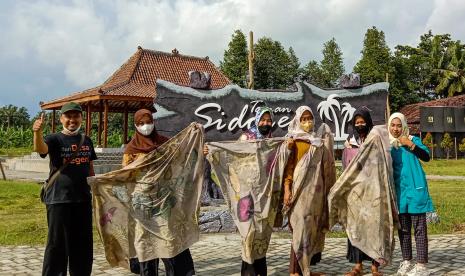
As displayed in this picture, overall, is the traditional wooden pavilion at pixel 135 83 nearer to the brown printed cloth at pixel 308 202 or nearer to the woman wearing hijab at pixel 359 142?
the woman wearing hijab at pixel 359 142

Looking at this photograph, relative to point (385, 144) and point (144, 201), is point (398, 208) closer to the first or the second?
point (385, 144)

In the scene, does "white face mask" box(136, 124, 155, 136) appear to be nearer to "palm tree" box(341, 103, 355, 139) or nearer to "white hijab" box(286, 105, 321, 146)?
"white hijab" box(286, 105, 321, 146)

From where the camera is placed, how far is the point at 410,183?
404 centimetres

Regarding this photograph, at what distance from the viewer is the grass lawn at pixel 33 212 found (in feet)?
21.3

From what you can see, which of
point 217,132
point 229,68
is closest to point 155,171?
point 217,132

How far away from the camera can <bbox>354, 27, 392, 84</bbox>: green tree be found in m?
32.8

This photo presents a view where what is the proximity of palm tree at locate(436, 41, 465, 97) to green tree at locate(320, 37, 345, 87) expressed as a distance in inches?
314

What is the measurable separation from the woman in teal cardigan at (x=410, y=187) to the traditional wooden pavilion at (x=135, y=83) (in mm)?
12435

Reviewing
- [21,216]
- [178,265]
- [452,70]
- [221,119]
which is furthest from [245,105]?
[452,70]

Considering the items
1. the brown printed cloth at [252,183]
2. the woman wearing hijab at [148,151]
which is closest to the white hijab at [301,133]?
the brown printed cloth at [252,183]

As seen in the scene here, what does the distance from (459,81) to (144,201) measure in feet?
123

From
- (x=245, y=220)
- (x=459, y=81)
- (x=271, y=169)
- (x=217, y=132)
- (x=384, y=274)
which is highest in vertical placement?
(x=459, y=81)

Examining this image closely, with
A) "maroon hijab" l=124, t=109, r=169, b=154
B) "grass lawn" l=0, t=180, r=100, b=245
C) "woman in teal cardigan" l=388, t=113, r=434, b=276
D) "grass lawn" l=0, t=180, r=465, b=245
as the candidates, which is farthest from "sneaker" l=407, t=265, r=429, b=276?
"grass lawn" l=0, t=180, r=100, b=245

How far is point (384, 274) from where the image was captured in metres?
4.36
